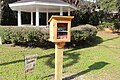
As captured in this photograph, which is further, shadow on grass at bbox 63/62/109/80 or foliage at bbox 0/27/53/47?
foliage at bbox 0/27/53/47

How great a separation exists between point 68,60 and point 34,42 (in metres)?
2.82

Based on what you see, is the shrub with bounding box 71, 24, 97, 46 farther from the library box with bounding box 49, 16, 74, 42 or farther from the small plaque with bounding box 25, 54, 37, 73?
the small plaque with bounding box 25, 54, 37, 73

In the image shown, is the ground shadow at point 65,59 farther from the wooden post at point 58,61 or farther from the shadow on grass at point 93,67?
the wooden post at point 58,61

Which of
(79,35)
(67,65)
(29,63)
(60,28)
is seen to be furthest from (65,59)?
(29,63)

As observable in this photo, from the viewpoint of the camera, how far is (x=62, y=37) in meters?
6.32

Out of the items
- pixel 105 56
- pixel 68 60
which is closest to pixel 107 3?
pixel 105 56

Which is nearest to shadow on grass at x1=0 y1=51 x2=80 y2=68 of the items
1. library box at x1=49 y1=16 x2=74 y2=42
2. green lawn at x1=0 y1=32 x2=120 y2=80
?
green lawn at x1=0 y1=32 x2=120 y2=80

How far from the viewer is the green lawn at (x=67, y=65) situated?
7262mm

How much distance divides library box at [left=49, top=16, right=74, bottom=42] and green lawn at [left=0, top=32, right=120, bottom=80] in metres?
1.45

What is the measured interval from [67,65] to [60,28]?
265 cm

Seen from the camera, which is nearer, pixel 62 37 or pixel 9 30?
pixel 62 37

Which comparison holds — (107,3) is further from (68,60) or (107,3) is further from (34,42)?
(68,60)

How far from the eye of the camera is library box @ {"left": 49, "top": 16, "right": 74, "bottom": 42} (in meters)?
6.18

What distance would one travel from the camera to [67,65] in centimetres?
863
